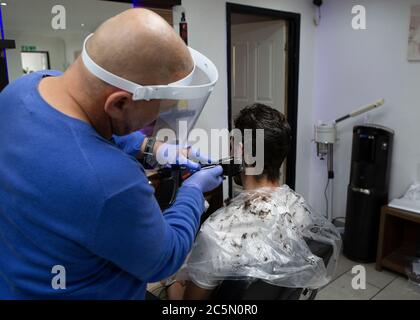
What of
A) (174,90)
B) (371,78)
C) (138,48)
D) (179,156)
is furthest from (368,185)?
(138,48)

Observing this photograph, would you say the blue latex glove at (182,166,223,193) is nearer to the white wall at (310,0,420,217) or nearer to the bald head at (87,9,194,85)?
the bald head at (87,9,194,85)

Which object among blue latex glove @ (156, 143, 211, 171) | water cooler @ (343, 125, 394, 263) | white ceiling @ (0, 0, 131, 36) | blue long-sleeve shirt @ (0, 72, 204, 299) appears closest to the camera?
blue long-sleeve shirt @ (0, 72, 204, 299)

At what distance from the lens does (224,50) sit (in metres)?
2.59

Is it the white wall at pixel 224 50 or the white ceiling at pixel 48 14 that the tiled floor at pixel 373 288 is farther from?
the white ceiling at pixel 48 14

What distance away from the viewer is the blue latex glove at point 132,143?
57.4 inches

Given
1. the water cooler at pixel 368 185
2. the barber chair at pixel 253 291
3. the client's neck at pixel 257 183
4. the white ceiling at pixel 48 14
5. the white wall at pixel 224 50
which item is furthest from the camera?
the water cooler at pixel 368 185

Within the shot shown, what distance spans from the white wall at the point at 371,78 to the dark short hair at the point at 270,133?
1.74 metres

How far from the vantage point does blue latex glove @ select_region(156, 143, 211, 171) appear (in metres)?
1.35

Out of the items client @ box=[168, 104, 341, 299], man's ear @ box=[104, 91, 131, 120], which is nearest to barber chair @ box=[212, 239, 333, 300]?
client @ box=[168, 104, 341, 299]

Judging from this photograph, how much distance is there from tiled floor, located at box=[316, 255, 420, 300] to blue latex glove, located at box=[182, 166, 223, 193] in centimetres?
159

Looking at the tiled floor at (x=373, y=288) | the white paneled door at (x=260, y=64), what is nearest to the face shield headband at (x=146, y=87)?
the tiled floor at (x=373, y=288)

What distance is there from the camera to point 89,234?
2.40 feet

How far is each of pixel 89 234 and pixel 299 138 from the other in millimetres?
2882
